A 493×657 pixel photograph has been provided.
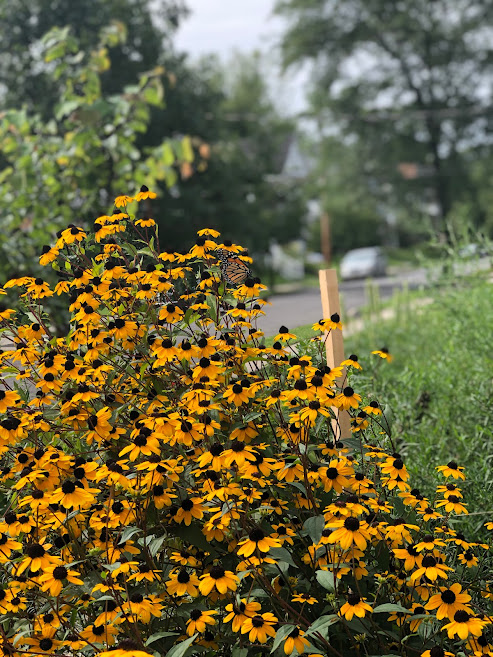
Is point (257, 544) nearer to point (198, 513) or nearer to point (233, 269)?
point (198, 513)

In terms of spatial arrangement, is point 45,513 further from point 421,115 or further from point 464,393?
point 421,115

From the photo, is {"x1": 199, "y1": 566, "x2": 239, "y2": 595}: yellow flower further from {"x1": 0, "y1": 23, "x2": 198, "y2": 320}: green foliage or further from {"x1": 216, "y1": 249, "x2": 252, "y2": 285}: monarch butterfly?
{"x1": 0, "y1": 23, "x2": 198, "y2": 320}: green foliage

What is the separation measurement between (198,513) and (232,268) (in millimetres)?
1247

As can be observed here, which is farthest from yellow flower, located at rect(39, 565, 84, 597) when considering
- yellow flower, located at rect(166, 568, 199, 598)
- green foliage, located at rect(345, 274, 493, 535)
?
green foliage, located at rect(345, 274, 493, 535)

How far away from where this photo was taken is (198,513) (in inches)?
82.9

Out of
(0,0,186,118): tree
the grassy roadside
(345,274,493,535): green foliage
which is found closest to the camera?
the grassy roadside

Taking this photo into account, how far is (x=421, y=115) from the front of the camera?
26781 millimetres

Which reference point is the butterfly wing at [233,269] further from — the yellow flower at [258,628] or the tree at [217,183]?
the tree at [217,183]

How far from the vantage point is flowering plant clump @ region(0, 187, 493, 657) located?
1.92 m

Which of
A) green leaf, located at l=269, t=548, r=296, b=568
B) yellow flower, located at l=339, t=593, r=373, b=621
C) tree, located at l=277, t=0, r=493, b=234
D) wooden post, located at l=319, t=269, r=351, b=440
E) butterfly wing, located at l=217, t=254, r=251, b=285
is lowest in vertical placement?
yellow flower, located at l=339, t=593, r=373, b=621

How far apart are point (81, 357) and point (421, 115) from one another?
26.6 meters

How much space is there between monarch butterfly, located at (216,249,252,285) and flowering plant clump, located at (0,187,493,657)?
0.55ft

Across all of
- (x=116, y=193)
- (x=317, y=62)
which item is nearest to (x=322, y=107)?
(x=317, y=62)

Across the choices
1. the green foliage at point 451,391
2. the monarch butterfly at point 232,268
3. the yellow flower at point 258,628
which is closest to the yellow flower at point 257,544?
the yellow flower at point 258,628
